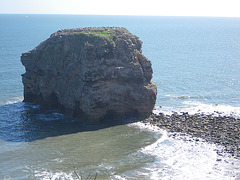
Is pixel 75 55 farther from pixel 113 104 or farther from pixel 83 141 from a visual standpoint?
pixel 83 141

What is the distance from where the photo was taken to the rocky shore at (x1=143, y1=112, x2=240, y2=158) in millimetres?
38438

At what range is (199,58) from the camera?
101m

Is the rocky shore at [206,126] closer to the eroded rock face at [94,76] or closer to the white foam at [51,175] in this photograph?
the eroded rock face at [94,76]

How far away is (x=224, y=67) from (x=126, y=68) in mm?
→ 49004

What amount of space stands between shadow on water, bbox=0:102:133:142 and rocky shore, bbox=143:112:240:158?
632cm

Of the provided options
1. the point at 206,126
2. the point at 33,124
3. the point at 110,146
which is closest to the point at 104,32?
the point at 33,124

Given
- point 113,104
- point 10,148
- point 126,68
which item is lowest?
point 10,148

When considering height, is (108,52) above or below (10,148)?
above

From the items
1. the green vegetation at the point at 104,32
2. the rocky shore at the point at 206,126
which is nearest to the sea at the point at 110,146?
the rocky shore at the point at 206,126

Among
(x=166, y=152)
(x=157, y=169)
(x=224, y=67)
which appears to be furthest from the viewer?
(x=224, y=67)

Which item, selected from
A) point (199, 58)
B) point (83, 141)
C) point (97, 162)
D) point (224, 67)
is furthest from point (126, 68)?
point (199, 58)

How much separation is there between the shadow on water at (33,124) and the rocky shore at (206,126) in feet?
20.7

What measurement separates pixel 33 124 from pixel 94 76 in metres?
11.1

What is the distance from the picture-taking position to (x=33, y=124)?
4447 centimetres
